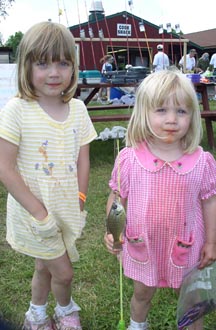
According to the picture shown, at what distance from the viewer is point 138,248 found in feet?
5.44

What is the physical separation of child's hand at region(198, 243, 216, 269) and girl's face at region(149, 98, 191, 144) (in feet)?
1.41

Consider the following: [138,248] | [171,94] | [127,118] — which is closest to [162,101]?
[171,94]

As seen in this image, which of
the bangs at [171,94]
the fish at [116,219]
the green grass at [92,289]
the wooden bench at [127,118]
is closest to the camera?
the fish at [116,219]

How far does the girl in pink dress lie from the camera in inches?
62.9

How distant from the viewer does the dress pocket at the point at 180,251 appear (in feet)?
5.31

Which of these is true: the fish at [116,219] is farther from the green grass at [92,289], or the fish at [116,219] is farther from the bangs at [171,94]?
the green grass at [92,289]

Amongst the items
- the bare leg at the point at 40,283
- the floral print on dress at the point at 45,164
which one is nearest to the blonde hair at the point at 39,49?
the floral print on dress at the point at 45,164

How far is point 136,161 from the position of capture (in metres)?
1.65

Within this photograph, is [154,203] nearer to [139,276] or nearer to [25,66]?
[139,276]

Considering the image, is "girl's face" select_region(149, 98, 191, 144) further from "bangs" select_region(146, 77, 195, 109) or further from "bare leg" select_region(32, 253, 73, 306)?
"bare leg" select_region(32, 253, 73, 306)

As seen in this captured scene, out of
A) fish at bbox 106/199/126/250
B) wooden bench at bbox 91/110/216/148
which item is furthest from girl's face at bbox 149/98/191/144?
wooden bench at bbox 91/110/216/148

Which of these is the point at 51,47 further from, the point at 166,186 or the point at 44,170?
the point at 166,186

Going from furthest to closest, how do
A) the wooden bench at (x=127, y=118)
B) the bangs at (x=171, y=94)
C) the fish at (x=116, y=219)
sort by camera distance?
the wooden bench at (x=127, y=118), the bangs at (x=171, y=94), the fish at (x=116, y=219)

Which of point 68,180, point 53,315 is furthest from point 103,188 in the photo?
point 68,180
